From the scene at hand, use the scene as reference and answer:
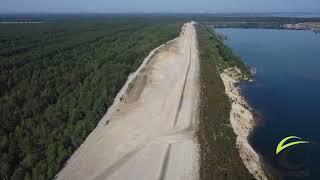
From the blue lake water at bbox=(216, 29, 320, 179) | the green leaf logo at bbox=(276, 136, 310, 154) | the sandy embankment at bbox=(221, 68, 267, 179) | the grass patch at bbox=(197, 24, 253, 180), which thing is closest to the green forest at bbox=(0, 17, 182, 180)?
the grass patch at bbox=(197, 24, 253, 180)

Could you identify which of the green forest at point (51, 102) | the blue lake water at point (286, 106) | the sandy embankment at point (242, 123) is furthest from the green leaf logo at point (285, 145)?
the green forest at point (51, 102)

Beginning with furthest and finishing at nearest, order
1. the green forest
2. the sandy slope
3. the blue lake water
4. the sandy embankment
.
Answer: the blue lake water < the green forest < the sandy embankment < the sandy slope

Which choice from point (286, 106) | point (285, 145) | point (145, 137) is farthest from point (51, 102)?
point (286, 106)

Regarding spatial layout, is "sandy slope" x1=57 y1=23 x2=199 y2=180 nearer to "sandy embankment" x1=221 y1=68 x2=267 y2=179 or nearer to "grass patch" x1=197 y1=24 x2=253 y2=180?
"grass patch" x1=197 y1=24 x2=253 y2=180

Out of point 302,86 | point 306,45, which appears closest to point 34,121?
point 302,86

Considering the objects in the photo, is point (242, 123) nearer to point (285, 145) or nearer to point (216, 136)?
point (285, 145)

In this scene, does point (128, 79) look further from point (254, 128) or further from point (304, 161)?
point (304, 161)
